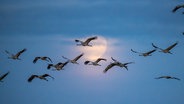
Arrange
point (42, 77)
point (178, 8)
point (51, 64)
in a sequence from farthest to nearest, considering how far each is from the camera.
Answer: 1. point (51, 64)
2. point (42, 77)
3. point (178, 8)

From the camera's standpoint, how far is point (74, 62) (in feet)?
280

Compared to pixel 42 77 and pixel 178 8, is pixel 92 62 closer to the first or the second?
pixel 42 77

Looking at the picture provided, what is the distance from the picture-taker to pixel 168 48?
77938 millimetres

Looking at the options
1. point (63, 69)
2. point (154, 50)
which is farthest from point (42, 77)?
point (154, 50)

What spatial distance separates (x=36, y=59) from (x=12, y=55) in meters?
3.97

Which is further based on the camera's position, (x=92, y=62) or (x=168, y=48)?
(x=92, y=62)

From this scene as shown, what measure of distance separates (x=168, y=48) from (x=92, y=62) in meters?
14.1

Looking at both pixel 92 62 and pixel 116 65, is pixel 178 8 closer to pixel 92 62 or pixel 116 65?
pixel 116 65

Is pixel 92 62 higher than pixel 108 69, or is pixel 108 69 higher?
pixel 92 62

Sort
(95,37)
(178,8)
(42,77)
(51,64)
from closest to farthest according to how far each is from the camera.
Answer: (178,8) → (95,37) → (42,77) → (51,64)

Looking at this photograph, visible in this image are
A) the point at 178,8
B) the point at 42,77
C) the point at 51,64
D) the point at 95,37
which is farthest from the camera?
the point at 51,64

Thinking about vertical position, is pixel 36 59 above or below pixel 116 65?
above

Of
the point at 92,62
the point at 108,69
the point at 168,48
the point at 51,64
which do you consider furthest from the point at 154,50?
the point at 51,64

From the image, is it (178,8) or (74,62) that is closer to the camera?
(178,8)
